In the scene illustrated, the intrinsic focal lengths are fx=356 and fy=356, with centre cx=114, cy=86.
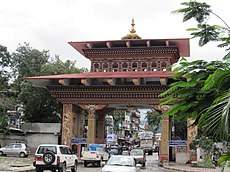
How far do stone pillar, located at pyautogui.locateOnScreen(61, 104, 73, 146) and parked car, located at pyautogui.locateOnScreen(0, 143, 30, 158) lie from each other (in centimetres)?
429

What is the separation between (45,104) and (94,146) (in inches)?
495

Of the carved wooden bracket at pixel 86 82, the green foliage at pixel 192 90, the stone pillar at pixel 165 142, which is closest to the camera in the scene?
the green foliage at pixel 192 90

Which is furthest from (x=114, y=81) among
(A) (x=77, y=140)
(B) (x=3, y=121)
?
(B) (x=3, y=121)

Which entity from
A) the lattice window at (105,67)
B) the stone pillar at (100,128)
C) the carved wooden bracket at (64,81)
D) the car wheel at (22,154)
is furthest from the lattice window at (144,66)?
the car wheel at (22,154)

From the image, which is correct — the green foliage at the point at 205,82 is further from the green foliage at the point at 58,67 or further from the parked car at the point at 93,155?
the green foliage at the point at 58,67

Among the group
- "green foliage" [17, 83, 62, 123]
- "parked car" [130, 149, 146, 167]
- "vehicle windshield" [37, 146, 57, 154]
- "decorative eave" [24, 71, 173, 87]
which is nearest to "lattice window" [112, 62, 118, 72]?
"decorative eave" [24, 71, 173, 87]

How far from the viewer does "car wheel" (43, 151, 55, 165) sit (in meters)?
17.0

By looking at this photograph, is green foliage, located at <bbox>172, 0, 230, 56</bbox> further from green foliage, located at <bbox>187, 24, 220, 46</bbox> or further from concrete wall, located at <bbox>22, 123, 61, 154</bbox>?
concrete wall, located at <bbox>22, 123, 61, 154</bbox>

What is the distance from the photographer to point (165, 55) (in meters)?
29.6

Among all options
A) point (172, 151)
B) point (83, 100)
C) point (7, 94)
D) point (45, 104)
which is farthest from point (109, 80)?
point (7, 94)

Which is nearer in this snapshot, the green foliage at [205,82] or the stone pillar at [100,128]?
the green foliage at [205,82]

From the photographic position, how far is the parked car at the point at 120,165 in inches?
537

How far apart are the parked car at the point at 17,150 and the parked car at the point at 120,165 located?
17.4 metres

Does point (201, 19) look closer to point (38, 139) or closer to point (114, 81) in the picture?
point (114, 81)
